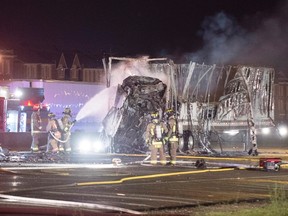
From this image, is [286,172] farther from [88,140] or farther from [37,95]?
[37,95]

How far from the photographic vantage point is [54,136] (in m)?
19.9

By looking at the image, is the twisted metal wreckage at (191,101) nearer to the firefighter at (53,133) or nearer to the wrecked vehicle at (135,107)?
the wrecked vehicle at (135,107)

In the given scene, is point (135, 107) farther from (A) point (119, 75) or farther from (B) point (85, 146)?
(B) point (85, 146)

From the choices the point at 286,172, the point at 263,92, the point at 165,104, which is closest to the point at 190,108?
the point at 165,104

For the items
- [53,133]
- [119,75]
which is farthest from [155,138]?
[119,75]

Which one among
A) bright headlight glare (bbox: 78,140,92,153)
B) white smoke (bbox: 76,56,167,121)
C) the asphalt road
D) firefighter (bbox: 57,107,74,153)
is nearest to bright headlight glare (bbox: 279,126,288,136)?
bright headlight glare (bbox: 78,140,92,153)

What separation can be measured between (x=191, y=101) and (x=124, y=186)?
1182cm

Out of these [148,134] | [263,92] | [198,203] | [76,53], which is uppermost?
[76,53]

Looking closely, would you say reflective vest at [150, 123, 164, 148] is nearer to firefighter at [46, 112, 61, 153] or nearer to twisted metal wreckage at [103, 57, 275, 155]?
firefighter at [46, 112, 61, 153]

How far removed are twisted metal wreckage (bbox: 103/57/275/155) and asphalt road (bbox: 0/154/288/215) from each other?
5.37 metres

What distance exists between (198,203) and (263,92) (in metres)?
15.2

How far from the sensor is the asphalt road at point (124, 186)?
8.71 metres

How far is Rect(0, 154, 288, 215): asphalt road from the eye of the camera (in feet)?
28.6

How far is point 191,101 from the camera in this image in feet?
74.8
